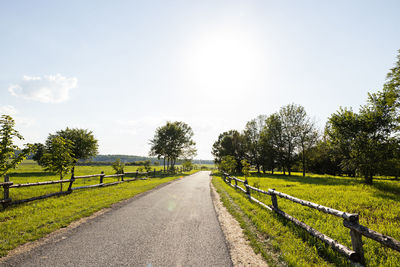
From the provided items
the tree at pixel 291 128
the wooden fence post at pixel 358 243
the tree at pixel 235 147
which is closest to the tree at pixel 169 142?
the tree at pixel 235 147

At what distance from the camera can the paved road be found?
380cm

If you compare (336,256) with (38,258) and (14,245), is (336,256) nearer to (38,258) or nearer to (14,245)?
(38,258)

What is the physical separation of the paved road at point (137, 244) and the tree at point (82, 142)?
31.7 meters

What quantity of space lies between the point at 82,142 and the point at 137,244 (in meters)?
35.3

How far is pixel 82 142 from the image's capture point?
32.2 m

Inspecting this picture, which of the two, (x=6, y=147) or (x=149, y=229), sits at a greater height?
(x=6, y=147)

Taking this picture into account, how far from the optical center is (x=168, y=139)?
148 feet

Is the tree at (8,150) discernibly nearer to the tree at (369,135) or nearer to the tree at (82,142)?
the tree at (82,142)

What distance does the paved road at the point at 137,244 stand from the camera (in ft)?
12.5

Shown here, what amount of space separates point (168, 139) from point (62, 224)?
39.5m

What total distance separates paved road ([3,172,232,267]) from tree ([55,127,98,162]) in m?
31.7

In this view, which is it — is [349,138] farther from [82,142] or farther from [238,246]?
[82,142]

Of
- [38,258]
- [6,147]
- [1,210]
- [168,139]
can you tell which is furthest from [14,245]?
[168,139]

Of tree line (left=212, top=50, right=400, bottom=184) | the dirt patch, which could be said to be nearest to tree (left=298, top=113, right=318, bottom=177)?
tree line (left=212, top=50, right=400, bottom=184)
